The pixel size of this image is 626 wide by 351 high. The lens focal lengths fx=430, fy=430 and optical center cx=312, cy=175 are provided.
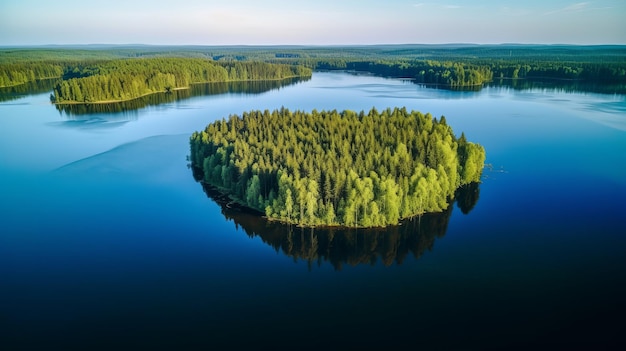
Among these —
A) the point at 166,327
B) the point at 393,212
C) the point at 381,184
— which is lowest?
the point at 166,327

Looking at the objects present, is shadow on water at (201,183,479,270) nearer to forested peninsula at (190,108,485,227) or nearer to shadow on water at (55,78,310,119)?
forested peninsula at (190,108,485,227)

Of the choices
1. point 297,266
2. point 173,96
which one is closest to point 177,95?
point 173,96

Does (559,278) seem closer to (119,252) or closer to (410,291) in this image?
(410,291)

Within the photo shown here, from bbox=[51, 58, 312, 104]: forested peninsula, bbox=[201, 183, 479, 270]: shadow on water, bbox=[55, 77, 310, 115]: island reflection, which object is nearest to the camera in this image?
bbox=[201, 183, 479, 270]: shadow on water

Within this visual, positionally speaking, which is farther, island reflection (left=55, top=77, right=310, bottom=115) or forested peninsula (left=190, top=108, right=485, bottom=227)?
island reflection (left=55, top=77, right=310, bottom=115)

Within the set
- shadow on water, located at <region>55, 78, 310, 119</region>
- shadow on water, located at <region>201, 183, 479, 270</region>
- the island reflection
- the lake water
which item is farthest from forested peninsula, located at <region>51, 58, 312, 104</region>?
shadow on water, located at <region>201, 183, 479, 270</region>

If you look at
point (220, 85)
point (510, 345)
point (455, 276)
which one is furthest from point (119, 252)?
point (220, 85)

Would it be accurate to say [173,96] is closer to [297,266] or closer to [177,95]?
[177,95]
